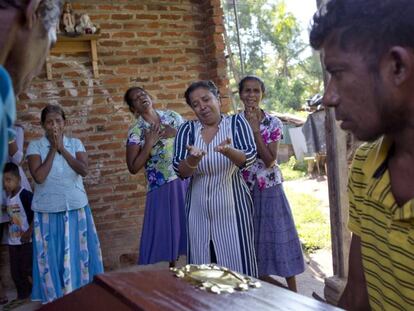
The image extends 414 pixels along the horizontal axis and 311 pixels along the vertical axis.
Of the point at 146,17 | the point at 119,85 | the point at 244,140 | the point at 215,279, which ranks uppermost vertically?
the point at 146,17

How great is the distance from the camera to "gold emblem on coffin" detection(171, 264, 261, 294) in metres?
1.60

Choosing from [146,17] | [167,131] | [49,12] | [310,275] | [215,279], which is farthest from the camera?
[146,17]

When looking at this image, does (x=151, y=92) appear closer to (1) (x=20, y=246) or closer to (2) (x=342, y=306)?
(1) (x=20, y=246)

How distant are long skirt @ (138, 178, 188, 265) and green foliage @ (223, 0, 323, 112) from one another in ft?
78.8

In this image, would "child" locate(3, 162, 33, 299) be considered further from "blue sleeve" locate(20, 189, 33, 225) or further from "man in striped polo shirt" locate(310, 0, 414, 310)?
"man in striped polo shirt" locate(310, 0, 414, 310)

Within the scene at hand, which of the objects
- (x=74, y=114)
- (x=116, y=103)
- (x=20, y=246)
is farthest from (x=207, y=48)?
(x=20, y=246)

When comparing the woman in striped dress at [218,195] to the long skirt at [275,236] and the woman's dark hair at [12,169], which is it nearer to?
the long skirt at [275,236]

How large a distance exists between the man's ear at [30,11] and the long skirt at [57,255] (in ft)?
10.4

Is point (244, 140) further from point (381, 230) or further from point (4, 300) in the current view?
point (4, 300)

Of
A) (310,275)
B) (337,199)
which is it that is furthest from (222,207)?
(310,275)

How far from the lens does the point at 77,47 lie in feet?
14.9

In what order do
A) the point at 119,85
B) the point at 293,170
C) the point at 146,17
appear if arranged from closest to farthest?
the point at 119,85
the point at 146,17
the point at 293,170

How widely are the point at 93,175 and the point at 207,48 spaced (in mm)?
1716

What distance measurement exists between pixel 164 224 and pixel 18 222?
1205mm
